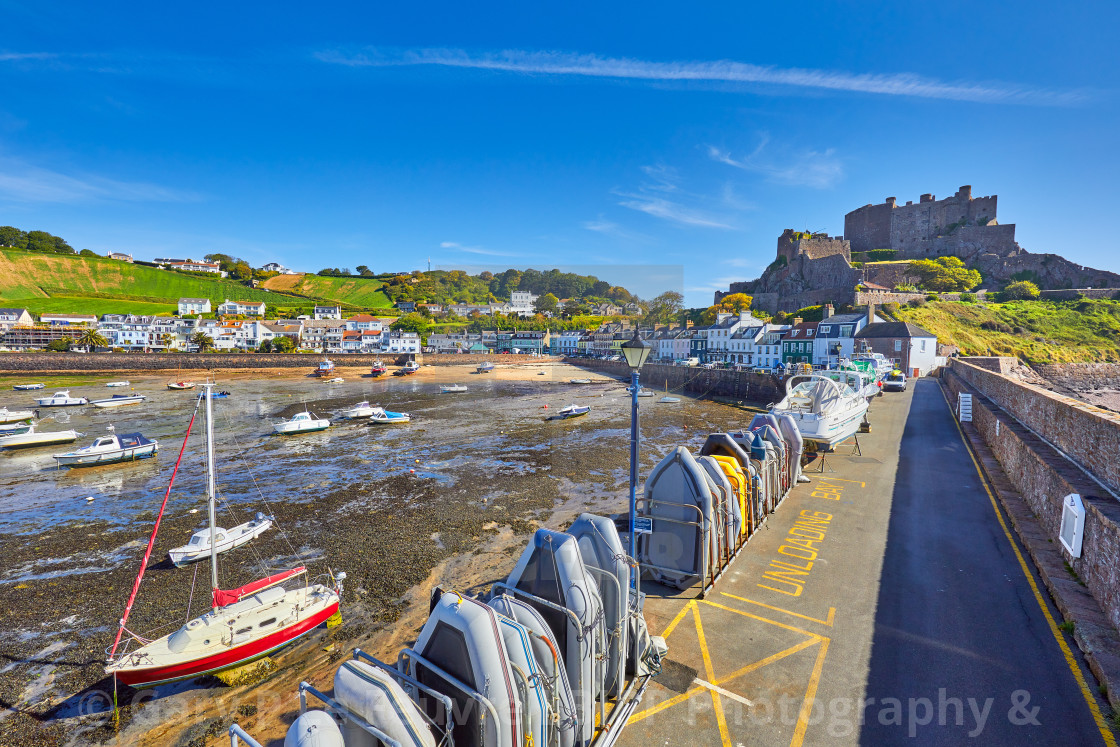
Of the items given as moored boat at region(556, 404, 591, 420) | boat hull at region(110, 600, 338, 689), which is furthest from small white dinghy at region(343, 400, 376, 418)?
boat hull at region(110, 600, 338, 689)

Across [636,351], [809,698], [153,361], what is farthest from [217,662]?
[153,361]

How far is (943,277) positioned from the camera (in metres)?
81.5

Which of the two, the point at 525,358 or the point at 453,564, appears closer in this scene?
the point at 453,564

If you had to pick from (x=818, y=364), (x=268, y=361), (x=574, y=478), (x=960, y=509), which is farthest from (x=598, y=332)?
(x=960, y=509)

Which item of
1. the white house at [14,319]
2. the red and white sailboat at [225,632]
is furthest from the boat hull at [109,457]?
the white house at [14,319]

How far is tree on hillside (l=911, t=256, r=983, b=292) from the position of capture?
81625mm

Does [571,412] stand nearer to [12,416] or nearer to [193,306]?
[12,416]

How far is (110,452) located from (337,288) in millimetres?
161045

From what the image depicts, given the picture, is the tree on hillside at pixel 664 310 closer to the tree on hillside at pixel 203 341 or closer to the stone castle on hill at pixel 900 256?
the stone castle on hill at pixel 900 256

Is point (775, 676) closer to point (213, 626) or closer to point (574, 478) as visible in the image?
point (213, 626)

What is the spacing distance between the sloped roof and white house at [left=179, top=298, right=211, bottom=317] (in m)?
147

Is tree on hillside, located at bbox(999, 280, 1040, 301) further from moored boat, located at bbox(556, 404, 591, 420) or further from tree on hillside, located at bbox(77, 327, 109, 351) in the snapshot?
tree on hillside, located at bbox(77, 327, 109, 351)

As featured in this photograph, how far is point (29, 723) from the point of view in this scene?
774 centimetres

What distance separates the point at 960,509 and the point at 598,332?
108672 mm
